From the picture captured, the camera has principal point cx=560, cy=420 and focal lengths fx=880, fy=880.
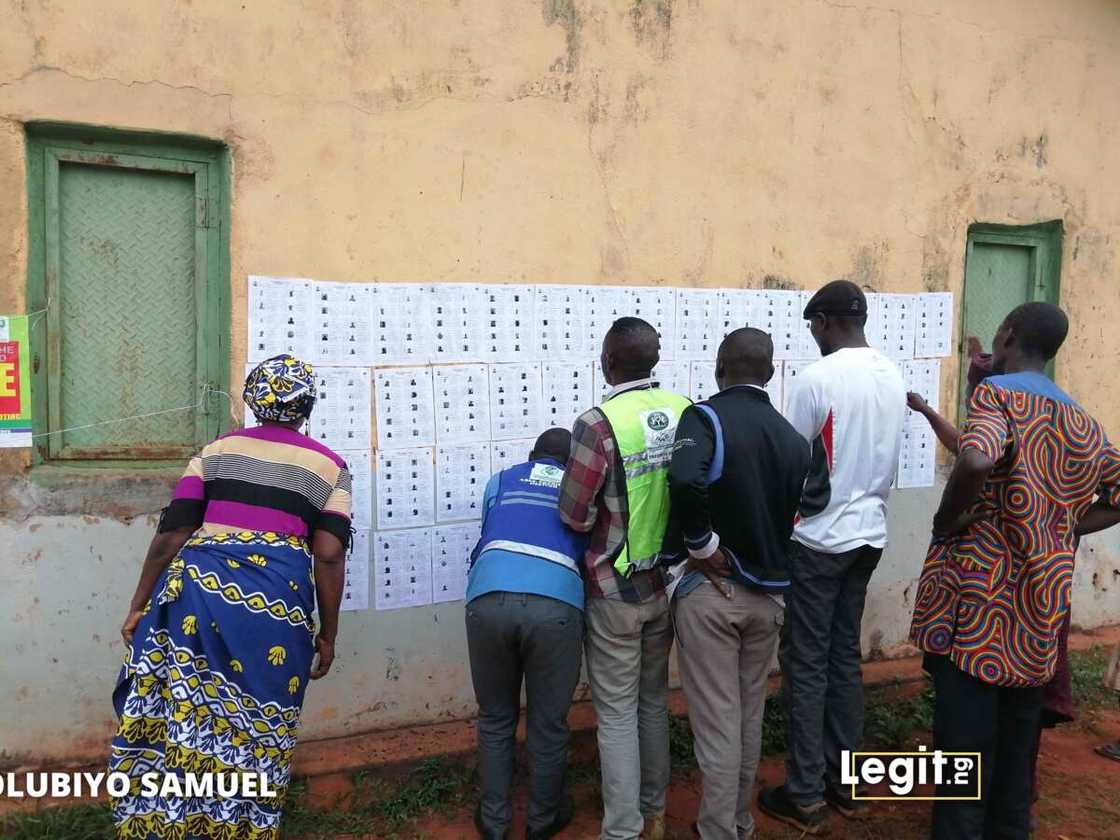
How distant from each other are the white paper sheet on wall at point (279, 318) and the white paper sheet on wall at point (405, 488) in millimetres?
573

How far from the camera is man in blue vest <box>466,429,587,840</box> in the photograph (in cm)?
302

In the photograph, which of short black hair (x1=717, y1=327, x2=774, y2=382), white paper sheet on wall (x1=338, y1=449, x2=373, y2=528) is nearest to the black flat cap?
short black hair (x1=717, y1=327, x2=774, y2=382)

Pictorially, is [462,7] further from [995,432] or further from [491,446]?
[995,432]

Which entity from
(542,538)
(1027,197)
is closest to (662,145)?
(542,538)

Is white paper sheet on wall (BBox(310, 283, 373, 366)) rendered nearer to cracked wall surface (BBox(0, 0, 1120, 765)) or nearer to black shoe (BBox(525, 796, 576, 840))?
cracked wall surface (BBox(0, 0, 1120, 765))

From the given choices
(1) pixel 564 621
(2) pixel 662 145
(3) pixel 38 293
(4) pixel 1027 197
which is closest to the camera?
(1) pixel 564 621

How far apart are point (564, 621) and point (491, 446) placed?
1169 mm

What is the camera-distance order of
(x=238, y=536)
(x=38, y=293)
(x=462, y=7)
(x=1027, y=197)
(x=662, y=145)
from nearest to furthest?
(x=238, y=536), (x=38, y=293), (x=462, y=7), (x=662, y=145), (x=1027, y=197)

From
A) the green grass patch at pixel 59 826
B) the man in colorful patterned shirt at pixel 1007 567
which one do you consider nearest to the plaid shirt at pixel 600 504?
the man in colorful patterned shirt at pixel 1007 567

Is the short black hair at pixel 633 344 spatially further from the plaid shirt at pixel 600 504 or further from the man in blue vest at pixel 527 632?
the man in blue vest at pixel 527 632

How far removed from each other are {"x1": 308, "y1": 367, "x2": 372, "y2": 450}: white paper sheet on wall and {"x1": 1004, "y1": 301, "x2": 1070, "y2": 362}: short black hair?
2523 mm

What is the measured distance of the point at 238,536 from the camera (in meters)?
2.72

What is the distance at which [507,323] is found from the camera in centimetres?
397

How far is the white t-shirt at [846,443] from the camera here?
350 centimetres
